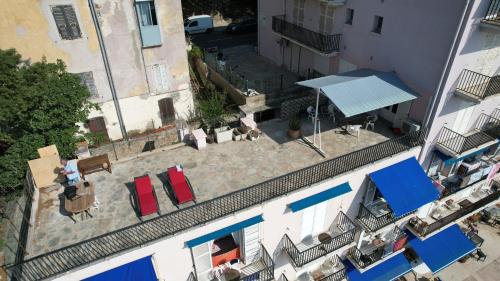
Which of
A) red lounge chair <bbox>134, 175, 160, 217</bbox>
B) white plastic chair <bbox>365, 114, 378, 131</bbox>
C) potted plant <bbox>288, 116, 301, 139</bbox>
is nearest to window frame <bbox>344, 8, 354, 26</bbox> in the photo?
white plastic chair <bbox>365, 114, 378, 131</bbox>

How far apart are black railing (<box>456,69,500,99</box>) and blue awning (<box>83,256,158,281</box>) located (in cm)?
1653

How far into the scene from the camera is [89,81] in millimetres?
20828

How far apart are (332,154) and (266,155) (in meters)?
3.44

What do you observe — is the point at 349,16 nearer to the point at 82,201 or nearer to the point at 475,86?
the point at 475,86

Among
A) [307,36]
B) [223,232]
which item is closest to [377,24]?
[307,36]

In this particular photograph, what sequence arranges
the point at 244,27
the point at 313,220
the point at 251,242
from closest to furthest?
the point at 251,242, the point at 313,220, the point at 244,27

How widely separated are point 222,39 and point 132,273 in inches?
1444

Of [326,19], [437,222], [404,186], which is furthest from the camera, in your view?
[326,19]

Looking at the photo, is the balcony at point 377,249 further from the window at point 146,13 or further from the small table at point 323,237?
A: the window at point 146,13

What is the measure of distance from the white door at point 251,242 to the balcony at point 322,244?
4.70ft

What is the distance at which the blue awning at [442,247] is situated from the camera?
19.1m

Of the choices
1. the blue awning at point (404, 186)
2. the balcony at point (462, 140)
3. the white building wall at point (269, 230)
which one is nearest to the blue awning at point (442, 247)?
the blue awning at point (404, 186)

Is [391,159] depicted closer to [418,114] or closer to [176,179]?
[418,114]

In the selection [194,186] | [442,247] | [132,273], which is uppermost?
[194,186]
